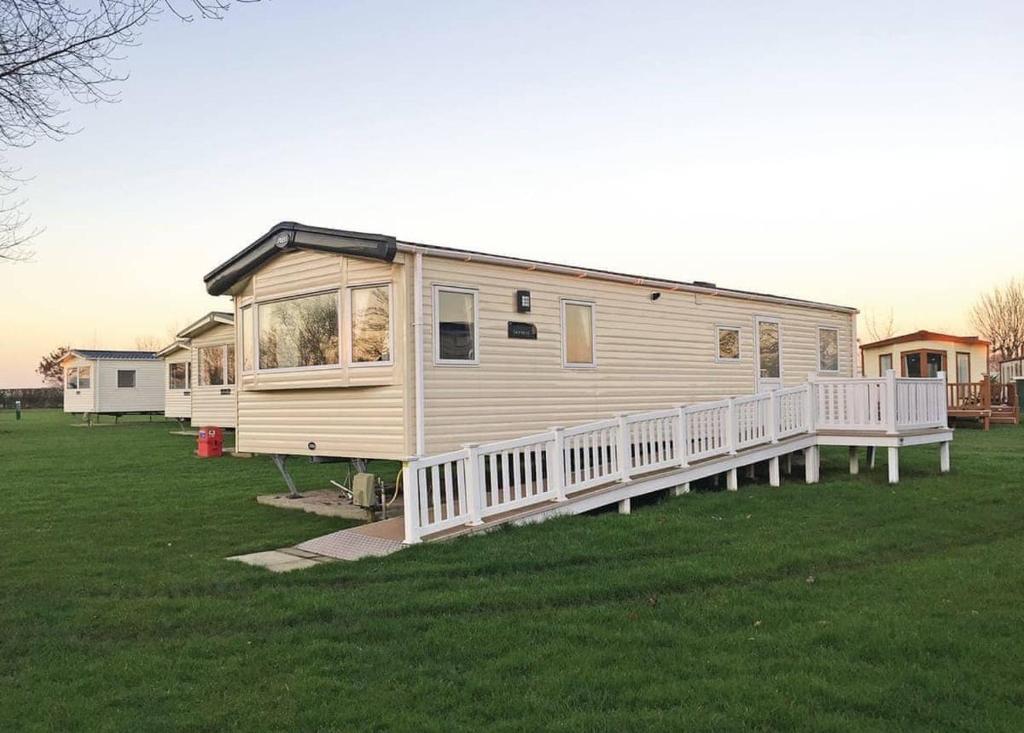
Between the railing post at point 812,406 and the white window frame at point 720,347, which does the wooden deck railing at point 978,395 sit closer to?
the white window frame at point 720,347

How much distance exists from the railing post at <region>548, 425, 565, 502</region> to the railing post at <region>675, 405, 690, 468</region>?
217cm

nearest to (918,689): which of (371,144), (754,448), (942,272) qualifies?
(754,448)

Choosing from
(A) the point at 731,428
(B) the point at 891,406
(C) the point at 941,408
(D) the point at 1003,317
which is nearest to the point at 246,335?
(A) the point at 731,428

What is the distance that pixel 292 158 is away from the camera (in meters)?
15.4

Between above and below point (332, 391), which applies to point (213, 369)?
above

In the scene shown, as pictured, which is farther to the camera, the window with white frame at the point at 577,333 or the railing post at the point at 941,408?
the railing post at the point at 941,408

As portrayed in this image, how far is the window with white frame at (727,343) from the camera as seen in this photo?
13.9m

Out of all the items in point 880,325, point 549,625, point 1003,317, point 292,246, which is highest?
point 880,325

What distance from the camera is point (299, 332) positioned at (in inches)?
408

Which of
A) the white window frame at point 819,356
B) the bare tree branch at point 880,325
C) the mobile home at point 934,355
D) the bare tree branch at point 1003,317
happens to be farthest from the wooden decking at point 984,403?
the bare tree branch at point 880,325

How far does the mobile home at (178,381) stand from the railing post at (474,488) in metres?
22.6

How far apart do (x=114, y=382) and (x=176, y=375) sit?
6.72m

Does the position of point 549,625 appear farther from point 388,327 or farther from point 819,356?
point 819,356

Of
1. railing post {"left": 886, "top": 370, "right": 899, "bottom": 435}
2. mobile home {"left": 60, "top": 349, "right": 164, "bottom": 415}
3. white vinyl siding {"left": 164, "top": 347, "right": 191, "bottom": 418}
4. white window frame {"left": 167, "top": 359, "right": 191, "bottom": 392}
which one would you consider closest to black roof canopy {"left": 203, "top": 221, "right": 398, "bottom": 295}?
railing post {"left": 886, "top": 370, "right": 899, "bottom": 435}
